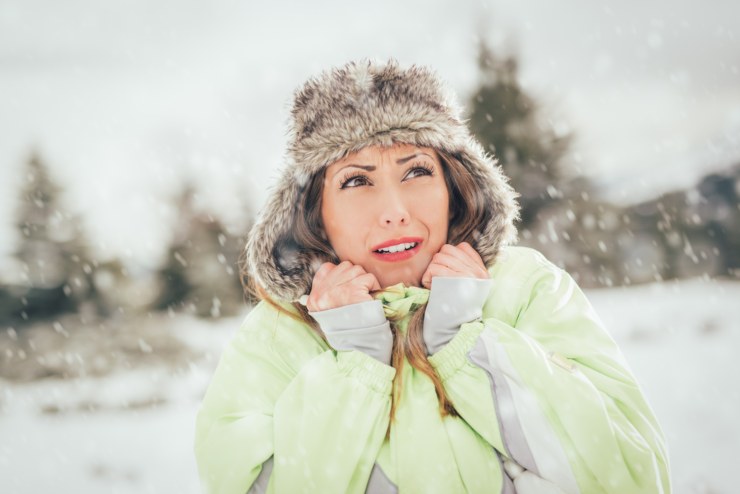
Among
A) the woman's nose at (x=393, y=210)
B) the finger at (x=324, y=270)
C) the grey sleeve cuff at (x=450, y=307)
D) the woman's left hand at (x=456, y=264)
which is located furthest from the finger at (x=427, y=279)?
the finger at (x=324, y=270)

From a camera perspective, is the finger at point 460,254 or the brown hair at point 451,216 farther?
the brown hair at point 451,216

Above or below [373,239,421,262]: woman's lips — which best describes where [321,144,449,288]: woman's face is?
above

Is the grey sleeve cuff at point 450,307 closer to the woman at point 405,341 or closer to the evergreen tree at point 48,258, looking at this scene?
the woman at point 405,341

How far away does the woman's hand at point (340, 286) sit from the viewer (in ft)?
6.48

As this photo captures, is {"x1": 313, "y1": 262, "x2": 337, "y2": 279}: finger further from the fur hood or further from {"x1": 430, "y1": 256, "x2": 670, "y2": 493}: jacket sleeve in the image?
{"x1": 430, "y1": 256, "x2": 670, "y2": 493}: jacket sleeve

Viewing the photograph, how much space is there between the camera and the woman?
167 cm

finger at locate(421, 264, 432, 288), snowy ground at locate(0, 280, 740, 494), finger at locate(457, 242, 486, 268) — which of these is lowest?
snowy ground at locate(0, 280, 740, 494)

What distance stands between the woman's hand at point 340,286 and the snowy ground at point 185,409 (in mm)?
2956

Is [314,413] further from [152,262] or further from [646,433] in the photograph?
[152,262]

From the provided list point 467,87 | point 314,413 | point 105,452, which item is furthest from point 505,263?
point 467,87

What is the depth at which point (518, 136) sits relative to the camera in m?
10.5

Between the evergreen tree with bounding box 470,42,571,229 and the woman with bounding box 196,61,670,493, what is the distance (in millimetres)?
8591

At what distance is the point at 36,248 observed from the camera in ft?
35.3

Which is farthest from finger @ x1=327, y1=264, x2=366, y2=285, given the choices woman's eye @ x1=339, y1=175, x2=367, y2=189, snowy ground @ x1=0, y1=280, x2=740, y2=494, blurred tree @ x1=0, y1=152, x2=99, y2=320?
blurred tree @ x1=0, y1=152, x2=99, y2=320
